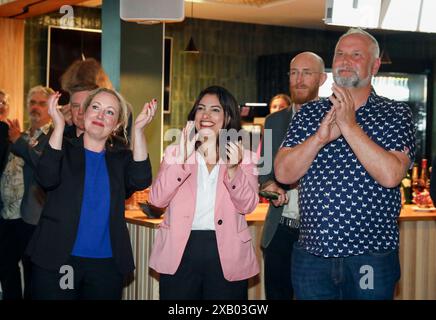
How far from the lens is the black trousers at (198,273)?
10.5 ft

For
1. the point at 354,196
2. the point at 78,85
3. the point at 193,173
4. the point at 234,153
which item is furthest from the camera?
the point at 78,85

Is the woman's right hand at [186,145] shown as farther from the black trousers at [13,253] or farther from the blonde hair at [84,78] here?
the black trousers at [13,253]

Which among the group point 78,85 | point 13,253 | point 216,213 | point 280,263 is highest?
point 78,85

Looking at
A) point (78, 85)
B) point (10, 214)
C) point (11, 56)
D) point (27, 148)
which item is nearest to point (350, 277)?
point (78, 85)

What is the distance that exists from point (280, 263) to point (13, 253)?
5.83ft

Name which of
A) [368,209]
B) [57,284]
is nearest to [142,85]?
[57,284]

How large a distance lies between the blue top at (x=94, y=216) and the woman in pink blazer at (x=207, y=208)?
0.24 m

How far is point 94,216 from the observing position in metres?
3.09

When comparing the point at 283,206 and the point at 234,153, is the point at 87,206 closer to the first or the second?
the point at 234,153

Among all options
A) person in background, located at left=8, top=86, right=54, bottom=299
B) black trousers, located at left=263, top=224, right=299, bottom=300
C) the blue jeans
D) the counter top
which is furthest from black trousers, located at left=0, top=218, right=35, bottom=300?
the blue jeans

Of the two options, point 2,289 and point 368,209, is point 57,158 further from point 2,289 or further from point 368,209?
point 2,289

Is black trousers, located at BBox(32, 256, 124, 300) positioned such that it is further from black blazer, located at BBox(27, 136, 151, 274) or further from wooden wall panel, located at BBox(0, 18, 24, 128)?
wooden wall panel, located at BBox(0, 18, 24, 128)

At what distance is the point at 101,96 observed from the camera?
3.21 m

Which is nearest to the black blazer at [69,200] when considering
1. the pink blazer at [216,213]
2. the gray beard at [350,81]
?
the pink blazer at [216,213]
